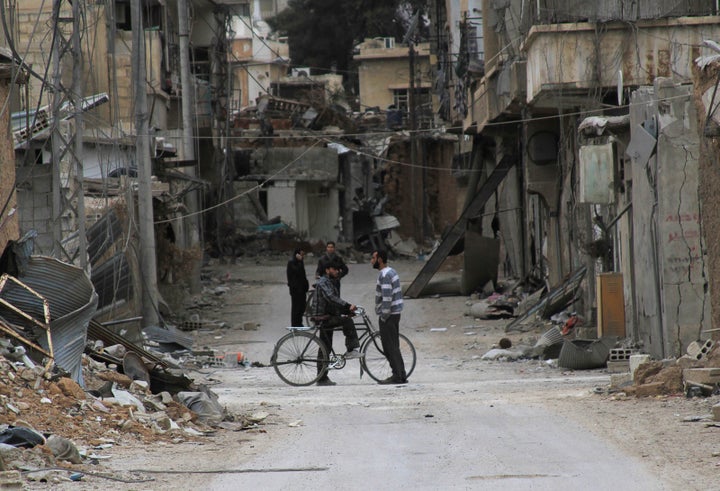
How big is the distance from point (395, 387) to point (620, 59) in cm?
873

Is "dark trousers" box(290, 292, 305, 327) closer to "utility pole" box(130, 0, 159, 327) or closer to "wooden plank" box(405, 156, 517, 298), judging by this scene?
"utility pole" box(130, 0, 159, 327)

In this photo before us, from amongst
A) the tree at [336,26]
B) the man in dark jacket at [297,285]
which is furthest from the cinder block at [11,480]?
the tree at [336,26]

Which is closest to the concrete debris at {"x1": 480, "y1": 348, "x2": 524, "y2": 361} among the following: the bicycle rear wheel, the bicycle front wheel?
the bicycle rear wheel

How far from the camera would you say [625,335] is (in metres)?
17.8

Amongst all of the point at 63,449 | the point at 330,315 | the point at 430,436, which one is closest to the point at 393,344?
the point at 330,315

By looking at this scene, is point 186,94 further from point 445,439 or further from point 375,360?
point 445,439

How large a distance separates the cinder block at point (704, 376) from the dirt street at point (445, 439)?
0.31 meters

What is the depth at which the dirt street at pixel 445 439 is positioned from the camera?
25.9 ft

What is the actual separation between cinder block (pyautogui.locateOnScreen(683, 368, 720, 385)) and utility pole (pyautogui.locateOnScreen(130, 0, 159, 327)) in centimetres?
1253

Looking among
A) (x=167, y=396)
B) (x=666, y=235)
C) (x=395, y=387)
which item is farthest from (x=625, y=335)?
(x=167, y=396)

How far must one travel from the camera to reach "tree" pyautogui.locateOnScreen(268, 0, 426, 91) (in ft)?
230

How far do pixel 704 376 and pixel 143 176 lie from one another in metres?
13.0

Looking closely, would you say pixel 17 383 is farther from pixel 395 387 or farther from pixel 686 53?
pixel 686 53

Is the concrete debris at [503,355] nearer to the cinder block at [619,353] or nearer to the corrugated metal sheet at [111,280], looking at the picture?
the cinder block at [619,353]
